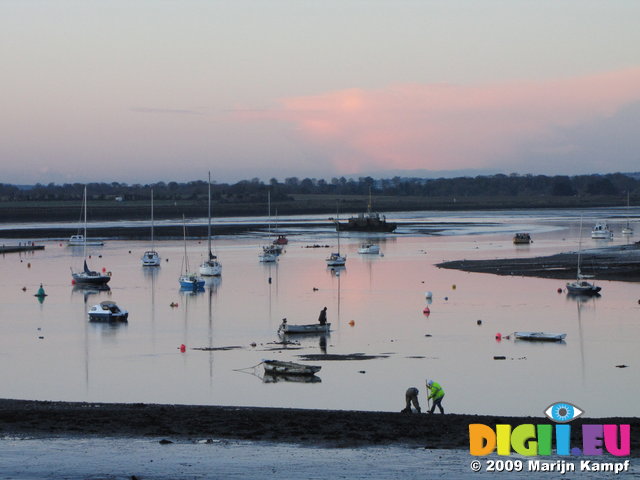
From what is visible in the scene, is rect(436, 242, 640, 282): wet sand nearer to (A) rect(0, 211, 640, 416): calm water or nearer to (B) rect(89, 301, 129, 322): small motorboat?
(A) rect(0, 211, 640, 416): calm water

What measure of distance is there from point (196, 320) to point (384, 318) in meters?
9.15

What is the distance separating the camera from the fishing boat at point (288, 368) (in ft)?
113

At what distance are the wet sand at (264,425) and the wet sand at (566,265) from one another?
4651 centimetres

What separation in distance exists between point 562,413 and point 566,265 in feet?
177

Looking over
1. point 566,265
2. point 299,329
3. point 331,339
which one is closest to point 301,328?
point 299,329

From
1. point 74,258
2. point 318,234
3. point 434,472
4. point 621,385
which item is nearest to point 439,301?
point 621,385

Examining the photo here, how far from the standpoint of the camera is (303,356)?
130 ft

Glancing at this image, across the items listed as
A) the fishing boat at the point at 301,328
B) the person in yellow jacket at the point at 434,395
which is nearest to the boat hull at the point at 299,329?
the fishing boat at the point at 301,328

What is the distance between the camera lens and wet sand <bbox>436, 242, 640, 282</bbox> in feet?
235

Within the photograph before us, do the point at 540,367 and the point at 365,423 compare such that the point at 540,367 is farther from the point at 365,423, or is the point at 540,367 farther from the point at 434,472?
the point at 434,472

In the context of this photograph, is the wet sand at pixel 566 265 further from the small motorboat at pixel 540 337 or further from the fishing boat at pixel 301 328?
the fishing boat at pixel 301 328

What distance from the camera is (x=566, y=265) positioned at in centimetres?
7838

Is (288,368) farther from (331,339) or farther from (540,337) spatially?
(540,337)

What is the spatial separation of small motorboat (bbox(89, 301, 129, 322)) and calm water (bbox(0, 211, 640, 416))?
2.12 ft
